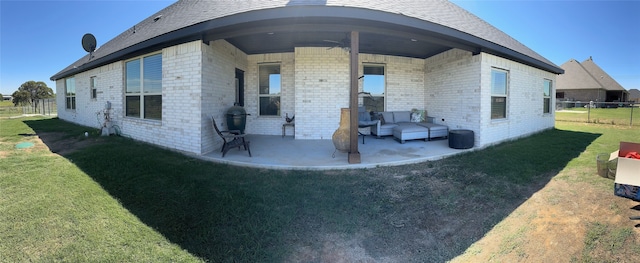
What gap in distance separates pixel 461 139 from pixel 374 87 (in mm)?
3309

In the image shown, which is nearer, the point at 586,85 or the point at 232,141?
the point at 232,141

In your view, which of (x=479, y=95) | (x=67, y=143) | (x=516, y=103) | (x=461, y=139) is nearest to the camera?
(x=461, y=139)

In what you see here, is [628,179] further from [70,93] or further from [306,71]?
[70,93]

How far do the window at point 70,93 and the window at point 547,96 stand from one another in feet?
65.5

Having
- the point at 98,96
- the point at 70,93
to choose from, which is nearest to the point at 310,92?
the point at 98,96

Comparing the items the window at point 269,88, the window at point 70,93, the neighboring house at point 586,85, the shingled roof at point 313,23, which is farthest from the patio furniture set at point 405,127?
the neighboring house at point 586,85

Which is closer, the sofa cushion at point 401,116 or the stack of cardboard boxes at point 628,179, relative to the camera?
the stack of cardboard boxes at point 628,179

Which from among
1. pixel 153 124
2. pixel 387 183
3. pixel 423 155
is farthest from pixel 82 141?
pixel 423 155

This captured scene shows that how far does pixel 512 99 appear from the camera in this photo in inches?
312

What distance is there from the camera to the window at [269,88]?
878cm

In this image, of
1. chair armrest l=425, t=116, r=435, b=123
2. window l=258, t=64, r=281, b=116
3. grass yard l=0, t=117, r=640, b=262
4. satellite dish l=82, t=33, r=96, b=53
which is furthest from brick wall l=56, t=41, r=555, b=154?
grass yard l=0, t=117, r=640, b=262

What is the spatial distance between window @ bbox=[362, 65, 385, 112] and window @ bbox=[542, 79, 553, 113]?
6393 millimetres

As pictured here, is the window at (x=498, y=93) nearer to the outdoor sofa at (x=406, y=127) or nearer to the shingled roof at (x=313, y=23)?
the shingled roof at (x=313, y=23)

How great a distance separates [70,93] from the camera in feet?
44.2
